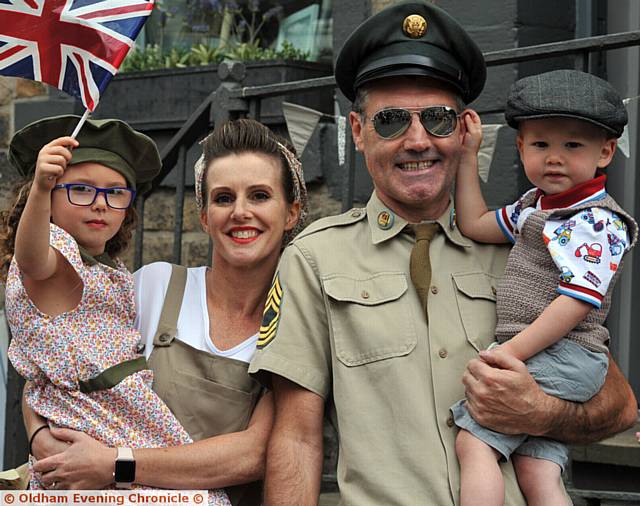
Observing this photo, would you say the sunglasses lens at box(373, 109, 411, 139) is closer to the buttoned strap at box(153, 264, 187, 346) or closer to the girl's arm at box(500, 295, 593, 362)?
the girl's arm at box(500, 295, 593, 362)

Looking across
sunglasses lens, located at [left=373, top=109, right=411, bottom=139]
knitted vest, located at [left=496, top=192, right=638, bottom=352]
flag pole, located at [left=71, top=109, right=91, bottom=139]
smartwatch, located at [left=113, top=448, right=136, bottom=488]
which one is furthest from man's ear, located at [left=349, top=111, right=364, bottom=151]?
smartwatch, located at [left=113, top=448, right=136, bottom=488]

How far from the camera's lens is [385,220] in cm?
353

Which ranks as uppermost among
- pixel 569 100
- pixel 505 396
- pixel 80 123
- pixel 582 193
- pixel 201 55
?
pixel 201 55

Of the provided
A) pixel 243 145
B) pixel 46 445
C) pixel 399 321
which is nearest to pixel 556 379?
pixel 399 321

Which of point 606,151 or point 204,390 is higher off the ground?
point 606,151

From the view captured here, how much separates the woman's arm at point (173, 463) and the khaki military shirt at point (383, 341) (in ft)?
0.74

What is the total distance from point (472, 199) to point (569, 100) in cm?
46

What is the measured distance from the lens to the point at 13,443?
241 inches

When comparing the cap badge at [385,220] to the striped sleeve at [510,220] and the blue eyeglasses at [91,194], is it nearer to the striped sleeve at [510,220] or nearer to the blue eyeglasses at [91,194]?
the striped sleeve at [510,220]

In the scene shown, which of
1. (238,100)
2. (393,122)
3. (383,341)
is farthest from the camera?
(238,100)

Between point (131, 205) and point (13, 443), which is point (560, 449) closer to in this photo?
point (131, 205)

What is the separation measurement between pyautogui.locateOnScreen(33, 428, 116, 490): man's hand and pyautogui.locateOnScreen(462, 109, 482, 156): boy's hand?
4.57 ft

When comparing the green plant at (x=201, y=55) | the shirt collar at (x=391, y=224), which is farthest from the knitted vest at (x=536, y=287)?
the green plant at (x=201, y=55)

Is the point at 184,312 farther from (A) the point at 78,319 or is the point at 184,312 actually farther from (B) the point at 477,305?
(B) the point at 477,305
